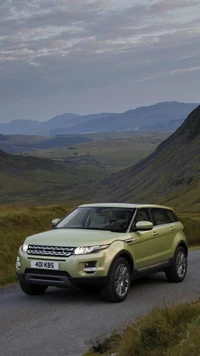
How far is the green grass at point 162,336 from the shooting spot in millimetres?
6129

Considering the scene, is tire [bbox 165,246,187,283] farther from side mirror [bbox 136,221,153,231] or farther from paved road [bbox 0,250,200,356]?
side mirror [bbox 136,221,153,231]

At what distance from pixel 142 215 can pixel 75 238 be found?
2.40 meters

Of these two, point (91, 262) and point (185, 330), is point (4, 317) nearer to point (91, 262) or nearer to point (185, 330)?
point (91, 262)

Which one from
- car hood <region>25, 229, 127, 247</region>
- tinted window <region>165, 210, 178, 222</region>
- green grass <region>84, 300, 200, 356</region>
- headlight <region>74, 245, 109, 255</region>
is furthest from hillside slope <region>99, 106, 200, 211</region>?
green grass <region>84, 300, 200, 356</region>

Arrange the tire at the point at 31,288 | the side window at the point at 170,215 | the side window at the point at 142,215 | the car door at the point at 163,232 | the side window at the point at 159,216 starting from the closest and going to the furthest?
the tire at the point at 31,288 → the side window at the point at 142,215 → the car door at the point at 163,232 → the side window at the point at 159,216 → the side window at the point at 170,215

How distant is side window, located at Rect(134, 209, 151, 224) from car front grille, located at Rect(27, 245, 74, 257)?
7.48ft

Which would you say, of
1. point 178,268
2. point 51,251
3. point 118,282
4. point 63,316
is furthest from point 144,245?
point 63,316

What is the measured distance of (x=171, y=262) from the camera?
44.2 feet

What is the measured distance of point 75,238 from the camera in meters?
10.8

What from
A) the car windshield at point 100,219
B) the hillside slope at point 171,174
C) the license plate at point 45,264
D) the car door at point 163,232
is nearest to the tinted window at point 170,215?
the car door at point 163,232

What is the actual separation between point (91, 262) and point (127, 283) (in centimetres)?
115

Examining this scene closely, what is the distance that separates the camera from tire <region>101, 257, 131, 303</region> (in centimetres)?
1063

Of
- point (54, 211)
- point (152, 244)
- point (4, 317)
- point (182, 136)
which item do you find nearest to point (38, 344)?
point (4, 317)

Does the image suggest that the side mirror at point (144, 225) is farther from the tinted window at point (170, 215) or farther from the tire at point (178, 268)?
the tinted window at point (170, 215)
